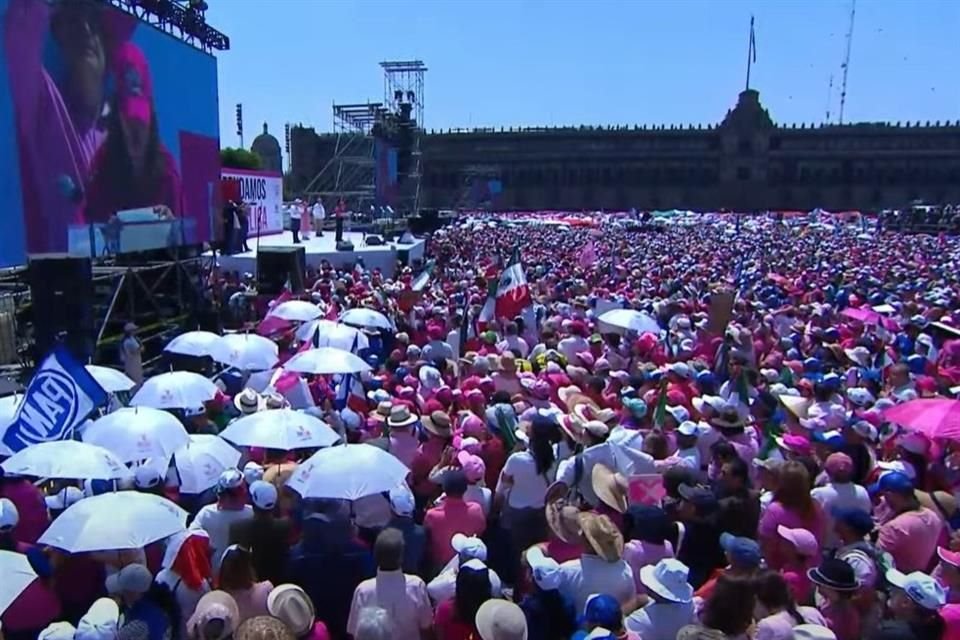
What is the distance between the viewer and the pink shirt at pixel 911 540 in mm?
4332

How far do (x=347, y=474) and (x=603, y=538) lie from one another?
1.48 meters

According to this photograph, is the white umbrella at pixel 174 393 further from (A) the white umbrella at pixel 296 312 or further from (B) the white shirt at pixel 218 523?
(A) the white umbrella at pixel 296 312

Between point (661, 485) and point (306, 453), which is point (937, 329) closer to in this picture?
point (661, 485)

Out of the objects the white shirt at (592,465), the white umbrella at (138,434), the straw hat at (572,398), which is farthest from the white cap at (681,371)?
the white umbrella at (138,434)

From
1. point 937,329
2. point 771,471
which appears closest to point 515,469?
point 771,471

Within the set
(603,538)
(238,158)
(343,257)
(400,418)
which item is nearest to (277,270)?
(343,257)

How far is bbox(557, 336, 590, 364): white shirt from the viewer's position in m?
9.21

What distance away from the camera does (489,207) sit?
81.0 m

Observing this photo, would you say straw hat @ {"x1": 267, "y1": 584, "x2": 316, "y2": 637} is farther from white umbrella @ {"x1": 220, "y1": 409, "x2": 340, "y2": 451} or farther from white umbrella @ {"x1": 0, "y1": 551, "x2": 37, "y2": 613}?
white umbrella @ {"x1": 220, "y1": 409, "x2": 340, "y2": 451}

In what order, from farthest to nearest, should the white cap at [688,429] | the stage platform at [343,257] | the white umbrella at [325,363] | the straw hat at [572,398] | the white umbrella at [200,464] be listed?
the stage platform at [343,257]
the white umbrella at [325,363]
the straw hat at [572,398]
the white cap at [688,429]
the white umbrella at [200,464]

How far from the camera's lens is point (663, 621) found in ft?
11.6

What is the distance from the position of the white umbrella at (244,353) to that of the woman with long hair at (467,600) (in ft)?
16.5

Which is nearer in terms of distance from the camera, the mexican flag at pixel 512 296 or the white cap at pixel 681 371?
the white cap at pixel 681 371

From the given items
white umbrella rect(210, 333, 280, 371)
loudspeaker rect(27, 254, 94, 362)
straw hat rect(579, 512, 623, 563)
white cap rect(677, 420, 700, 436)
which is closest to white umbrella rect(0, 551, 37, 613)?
straw hat rect(579, 512, 623, 563)
